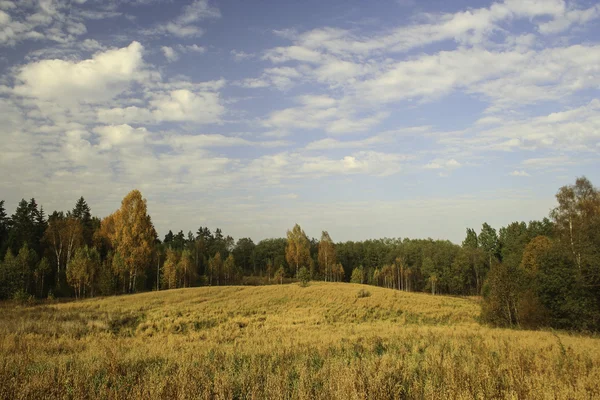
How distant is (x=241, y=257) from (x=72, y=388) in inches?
4106

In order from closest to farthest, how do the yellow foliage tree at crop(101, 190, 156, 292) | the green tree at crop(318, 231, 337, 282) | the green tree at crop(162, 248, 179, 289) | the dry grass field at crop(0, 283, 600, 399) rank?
1. the dry grass field at crop(0, 283, 600, 399)
2. the yellow foliage tree at crop(101, 190, 156, 292)
3. the green tree at crop(162, 248, 179, 289)
4. the green tree at crop(318, 231, 337, 282)

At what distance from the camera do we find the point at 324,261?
9125cm

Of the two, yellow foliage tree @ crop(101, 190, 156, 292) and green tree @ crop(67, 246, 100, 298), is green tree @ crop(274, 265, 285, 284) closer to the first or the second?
yellow foliage tree @ crop(101, 190, 156, 292)

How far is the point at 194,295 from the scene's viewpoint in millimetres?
43062

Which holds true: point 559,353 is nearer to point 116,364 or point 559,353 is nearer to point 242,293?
Result: point 116,364

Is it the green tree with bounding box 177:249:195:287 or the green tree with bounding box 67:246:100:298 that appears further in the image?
the green tree with bounding box 177:249:195:287

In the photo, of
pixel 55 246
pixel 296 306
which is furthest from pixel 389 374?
pixel 55 246

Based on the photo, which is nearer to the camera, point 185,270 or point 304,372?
point 304,372

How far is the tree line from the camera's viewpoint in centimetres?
2770


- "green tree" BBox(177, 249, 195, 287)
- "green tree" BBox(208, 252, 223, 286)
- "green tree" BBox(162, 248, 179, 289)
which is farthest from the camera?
"green tree" BBox(208, 252, 223, 286)

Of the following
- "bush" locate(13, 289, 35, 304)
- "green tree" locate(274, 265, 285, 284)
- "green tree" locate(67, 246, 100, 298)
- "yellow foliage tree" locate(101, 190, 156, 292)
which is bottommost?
"green tree" locate(274, 265, 285, 284)

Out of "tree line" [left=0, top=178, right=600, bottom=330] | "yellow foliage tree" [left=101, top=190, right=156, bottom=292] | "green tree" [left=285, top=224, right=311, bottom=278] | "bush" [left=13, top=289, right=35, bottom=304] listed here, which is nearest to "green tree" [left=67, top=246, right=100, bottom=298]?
"tree line" [left=0, top=178, right=600, bottom=330]

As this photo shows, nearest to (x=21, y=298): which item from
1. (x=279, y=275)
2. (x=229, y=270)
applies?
(x=229, y=270)

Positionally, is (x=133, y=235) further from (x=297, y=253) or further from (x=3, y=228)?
(x=297, y=253)
